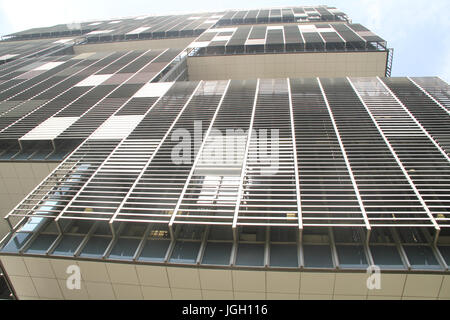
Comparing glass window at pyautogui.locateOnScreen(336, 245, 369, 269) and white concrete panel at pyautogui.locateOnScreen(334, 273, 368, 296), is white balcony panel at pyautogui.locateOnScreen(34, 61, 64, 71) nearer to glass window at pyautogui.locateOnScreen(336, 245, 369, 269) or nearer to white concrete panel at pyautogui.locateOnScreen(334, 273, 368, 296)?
glass window at pyautogui.locateOnScreen(336, 245, 369, 269)

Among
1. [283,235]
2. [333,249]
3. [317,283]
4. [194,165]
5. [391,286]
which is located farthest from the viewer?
[194,165]

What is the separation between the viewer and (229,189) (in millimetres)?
9500

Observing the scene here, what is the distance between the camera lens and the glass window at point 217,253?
7.76 meters

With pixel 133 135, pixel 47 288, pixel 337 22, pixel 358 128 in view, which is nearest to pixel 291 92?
pixel 358 128

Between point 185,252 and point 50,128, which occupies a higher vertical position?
point 50,128

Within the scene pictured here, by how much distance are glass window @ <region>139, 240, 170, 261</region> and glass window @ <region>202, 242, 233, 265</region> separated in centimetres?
123

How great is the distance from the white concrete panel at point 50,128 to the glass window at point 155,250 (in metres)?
9.84

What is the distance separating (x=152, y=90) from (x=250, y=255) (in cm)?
1428

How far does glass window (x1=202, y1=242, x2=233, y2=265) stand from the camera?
7.76m

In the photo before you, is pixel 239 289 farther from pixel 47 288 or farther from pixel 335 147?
pixel 335 147

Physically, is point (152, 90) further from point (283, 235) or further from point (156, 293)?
point (283, 235)

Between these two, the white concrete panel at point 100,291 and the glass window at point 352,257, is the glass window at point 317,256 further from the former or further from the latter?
the white concrete panel at point 100,291

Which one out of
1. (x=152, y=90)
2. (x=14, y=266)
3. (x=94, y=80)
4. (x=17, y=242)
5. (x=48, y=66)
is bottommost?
(x=14, y=266)

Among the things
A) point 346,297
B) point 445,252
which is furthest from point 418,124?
point 346,297
